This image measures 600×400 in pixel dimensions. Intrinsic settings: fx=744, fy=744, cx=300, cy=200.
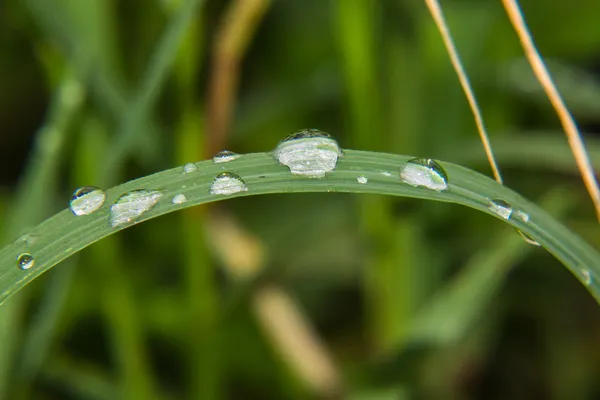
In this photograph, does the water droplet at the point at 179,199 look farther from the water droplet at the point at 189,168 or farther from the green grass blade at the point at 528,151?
the green grass blade at the point at 528,151

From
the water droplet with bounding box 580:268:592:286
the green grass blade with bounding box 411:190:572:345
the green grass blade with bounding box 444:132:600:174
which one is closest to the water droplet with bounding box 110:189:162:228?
the water droplet with bounding box 580:268:592:286

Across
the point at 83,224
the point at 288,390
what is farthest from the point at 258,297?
the point at 83,224

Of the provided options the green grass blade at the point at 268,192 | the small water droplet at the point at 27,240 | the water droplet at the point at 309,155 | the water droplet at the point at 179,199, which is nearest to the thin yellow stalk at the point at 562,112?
the green grass blade at the point at 268,192

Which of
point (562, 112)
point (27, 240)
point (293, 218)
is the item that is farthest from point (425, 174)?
point (293, 218)

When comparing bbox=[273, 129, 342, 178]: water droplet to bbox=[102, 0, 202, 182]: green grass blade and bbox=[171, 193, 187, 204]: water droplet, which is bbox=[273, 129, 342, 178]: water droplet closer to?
bbox=[171, 193, 187, 204]: water droplet

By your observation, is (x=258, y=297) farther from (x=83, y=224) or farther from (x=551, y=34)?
(x=551, y=34)

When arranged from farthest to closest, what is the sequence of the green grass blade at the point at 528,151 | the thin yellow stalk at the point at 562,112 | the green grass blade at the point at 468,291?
the green grass blade at the point at 528,151
the green grass blade at the point at 468,291
the thin yellow stalk at the point at 562,112

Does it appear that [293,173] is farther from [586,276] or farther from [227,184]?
[586,276]
